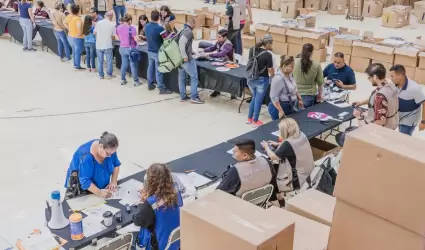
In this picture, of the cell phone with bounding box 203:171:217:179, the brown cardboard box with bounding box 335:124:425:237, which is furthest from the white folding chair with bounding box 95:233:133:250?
the brown cardboard box with bounding box 335:124:425:237

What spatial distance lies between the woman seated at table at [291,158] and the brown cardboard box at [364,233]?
2016 mm

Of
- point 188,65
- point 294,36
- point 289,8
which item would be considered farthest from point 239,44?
point 289,8

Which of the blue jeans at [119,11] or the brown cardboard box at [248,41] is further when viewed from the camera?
the blue jeans at [119,11]

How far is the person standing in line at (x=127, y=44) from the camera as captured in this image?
8.77 meters

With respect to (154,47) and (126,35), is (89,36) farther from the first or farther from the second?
(154,47)

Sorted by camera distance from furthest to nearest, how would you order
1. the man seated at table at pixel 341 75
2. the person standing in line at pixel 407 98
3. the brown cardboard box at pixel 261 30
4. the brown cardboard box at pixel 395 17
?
the brown cardboard box at pixel 395 17 → the brown cardboard box at pixel 261 30 → the man seated at table at pixel 341 75 → the person standing in line at pixel 407 98

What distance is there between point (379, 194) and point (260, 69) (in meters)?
4.55

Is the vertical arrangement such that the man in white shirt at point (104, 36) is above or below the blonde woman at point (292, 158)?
above

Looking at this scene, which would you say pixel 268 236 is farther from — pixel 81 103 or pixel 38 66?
pixel 38 66

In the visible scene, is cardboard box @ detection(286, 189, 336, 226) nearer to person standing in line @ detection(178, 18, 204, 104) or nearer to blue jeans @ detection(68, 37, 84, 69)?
person standing in line @ detection(178, 18, 204, 104)

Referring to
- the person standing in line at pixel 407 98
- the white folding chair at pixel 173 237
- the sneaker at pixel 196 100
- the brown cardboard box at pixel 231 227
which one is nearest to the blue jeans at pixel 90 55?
the sneaker at pixel 196 100

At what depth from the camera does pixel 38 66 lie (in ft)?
33.7

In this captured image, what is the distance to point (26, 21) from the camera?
35.8 ft

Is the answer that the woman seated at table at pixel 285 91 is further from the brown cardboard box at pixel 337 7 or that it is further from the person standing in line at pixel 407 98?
the brown cardboard box at pixel 337 7
